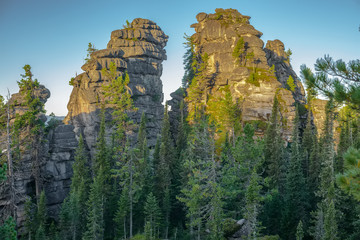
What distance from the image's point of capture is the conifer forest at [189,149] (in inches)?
1073

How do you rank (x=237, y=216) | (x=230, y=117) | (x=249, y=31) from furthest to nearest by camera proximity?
(x=249, y=31), (x=230, y=117), (x=237, y=216)

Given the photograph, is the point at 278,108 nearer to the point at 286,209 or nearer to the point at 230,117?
the point at 230,117

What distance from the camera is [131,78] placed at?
6219cm

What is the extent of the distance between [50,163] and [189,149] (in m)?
26.7

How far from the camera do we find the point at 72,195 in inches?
1451

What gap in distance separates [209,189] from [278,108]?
34876 millimetres

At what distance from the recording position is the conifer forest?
27250 millimetres

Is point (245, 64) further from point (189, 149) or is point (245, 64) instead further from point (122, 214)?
point (122, 214)

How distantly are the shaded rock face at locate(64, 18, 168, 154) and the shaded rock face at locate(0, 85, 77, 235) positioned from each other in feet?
21.2

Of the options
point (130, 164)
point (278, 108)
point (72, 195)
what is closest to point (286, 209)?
point (130, 164)

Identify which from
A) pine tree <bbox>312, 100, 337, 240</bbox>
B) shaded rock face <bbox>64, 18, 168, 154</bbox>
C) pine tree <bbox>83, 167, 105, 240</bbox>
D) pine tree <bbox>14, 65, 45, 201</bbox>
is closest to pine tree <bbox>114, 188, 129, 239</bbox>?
pine tree <bbox>83, 167, 105, 240</bbox>

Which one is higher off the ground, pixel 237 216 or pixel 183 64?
pixel 183 64

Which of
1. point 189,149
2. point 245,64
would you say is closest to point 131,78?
point 245,64

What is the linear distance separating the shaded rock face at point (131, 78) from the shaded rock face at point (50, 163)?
21.2 feet
